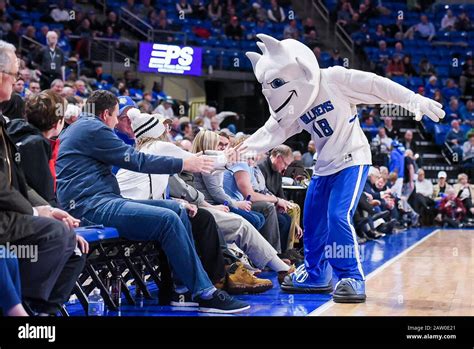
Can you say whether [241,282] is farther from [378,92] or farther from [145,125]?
[378,92]

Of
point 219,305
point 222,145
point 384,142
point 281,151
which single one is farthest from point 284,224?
point 384,142

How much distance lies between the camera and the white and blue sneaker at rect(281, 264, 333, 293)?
20.5 feet

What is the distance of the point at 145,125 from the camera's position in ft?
19.1

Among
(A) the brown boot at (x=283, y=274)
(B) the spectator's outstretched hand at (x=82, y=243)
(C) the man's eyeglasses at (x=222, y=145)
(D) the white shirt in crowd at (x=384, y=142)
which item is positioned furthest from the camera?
(D) the white shirt in crowd at (x=384, y=142)

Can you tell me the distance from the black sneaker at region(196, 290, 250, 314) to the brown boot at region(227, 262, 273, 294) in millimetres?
891

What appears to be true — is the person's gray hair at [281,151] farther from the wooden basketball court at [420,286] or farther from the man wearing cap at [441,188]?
the man wearing cap at [441,188]

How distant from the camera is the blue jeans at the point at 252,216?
7191mm

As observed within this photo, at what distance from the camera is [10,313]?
3.58 metres

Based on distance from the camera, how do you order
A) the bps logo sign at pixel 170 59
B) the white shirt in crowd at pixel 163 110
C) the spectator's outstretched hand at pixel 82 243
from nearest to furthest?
the spectator's outstretched hand at pixel 82 243
the white shirt in crowd at pixel 163 110
the bps logo sign at pixel 170 59

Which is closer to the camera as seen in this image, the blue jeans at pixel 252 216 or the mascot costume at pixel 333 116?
the mascot costume at pixel 333 116

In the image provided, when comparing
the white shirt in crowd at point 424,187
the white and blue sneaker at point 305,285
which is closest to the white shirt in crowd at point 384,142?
the white shirt in crowd at point 424,187

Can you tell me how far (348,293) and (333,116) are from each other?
1260 mm

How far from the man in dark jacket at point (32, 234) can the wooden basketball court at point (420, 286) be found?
71.8 inches

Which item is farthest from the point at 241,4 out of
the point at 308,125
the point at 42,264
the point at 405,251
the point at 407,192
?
the point at 42,264
